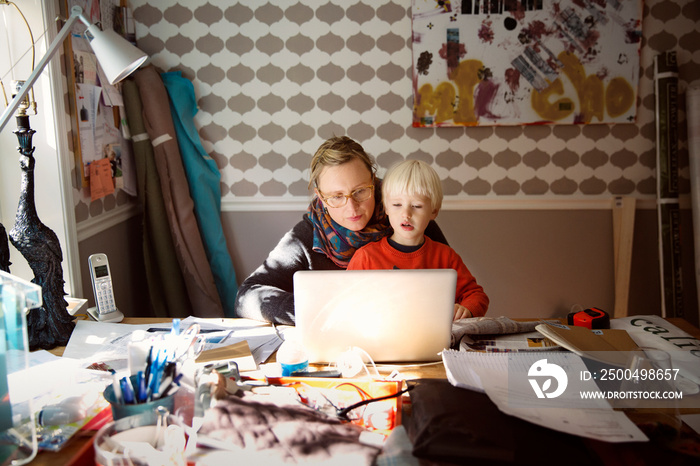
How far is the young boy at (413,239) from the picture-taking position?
5.49 ft

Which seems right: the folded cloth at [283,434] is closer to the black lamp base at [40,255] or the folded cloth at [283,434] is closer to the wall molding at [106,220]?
the black lamp base at [40,255]

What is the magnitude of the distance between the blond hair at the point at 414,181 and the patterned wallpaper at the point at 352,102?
1197 millimetres

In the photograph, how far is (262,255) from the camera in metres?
3.02

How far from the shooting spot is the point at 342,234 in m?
1.85

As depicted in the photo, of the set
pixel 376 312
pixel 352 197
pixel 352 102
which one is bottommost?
pixel 376 312

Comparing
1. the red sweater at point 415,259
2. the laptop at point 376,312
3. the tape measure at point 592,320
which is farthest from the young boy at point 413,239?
the laptop at point 376,312

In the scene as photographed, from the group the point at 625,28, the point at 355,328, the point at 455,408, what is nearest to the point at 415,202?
the point at 355,328

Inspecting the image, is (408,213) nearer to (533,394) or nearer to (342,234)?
(342,234)

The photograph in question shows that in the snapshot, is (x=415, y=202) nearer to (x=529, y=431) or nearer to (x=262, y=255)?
(x=529, y=431)

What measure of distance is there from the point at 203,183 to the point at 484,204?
4.59ft

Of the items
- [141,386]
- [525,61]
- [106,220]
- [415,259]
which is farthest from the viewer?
[525,61]

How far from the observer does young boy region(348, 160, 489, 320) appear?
1.67m

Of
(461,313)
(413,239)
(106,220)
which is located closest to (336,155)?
(413,239)

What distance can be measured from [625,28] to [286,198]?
5.98ft
